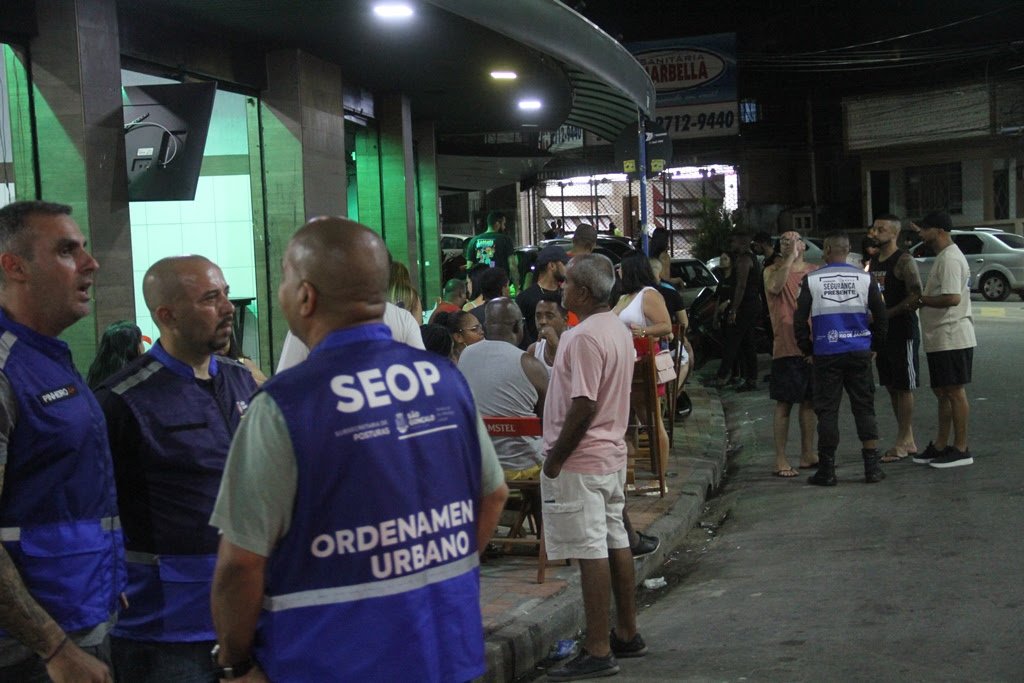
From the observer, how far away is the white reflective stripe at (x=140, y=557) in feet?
10.4

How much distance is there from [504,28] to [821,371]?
12.0 ft

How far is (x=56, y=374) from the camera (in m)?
2.89

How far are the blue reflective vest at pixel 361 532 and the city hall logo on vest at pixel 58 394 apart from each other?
831mm

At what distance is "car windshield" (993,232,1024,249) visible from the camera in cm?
2561

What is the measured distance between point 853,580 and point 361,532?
188 inches

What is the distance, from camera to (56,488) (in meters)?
2.83

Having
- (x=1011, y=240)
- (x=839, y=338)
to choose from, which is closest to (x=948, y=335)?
(x=839, y=338)

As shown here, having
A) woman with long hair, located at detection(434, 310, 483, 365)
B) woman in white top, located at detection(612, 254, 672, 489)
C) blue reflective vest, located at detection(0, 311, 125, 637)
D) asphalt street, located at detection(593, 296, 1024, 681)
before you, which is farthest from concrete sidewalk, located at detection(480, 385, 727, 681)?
blue reflective vest, located at detection(0, 311, 125, 637)

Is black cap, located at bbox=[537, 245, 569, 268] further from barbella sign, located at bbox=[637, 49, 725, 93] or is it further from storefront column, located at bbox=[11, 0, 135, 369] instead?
barbella sign, located at bbox=[637, 49, 725, 93]

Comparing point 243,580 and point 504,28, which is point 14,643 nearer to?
point 243,580

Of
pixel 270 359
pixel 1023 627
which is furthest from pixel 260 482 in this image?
pixel 270 359

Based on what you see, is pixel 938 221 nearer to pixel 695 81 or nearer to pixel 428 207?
pixel 428 207

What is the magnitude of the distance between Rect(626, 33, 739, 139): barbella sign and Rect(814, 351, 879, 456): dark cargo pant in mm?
30896

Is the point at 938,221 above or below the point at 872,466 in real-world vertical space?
above
